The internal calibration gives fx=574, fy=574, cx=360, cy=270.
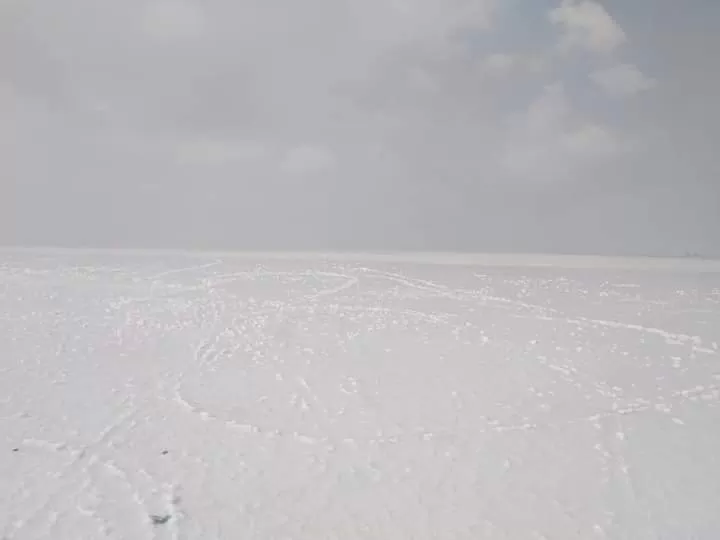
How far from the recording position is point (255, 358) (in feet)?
7.62

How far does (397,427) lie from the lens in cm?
163

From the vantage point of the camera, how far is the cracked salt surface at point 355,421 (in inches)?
45.8

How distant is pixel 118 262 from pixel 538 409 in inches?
234

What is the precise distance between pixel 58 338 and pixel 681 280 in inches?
199

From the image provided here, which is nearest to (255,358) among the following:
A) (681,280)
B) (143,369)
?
(143,369)

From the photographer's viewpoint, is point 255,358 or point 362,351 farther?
point 362,351

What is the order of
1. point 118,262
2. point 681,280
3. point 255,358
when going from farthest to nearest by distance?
point 118,262, point 681,280, point 255,358

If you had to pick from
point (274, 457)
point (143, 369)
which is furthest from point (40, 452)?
point (143, 369)

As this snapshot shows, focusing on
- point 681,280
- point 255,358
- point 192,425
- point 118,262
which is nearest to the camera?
point 192,425

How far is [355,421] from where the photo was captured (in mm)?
1670

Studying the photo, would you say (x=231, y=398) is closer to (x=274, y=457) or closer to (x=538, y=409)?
(x=274, y=457)

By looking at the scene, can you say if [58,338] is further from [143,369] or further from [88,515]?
[88,515]

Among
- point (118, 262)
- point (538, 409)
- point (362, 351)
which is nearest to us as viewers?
point (538, 409)

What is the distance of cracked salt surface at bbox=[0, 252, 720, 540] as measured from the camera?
1.16 m
